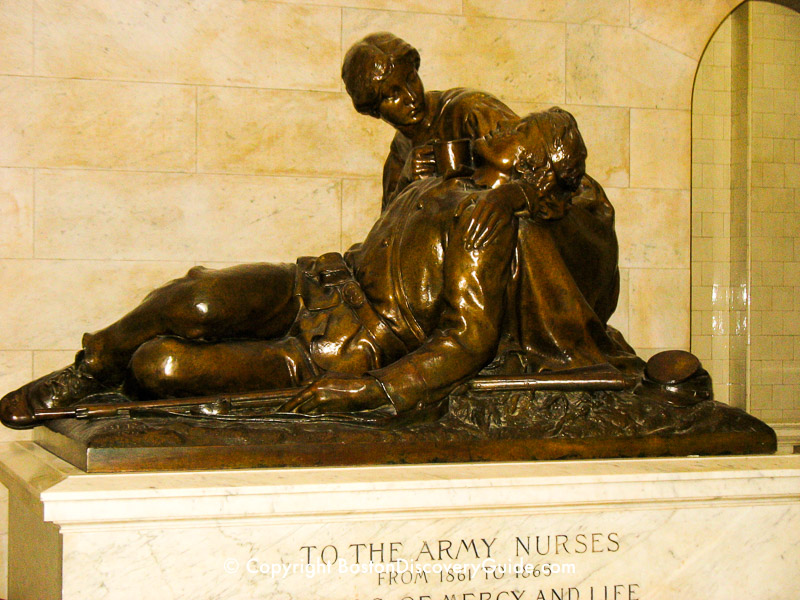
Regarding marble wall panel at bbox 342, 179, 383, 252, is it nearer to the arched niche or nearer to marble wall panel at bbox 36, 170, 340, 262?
marble wall panel at bbox 36, 170, 340, 262

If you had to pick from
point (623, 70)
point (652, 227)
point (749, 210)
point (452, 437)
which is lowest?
point (452, 437)

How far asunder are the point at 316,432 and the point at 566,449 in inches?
34.1

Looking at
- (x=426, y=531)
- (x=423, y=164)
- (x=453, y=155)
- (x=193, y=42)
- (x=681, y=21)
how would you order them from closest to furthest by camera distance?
(x=426, y=531) < (x=453, y=155) < (x=423, y=164) < (x=193, y=42) < (x=681, y=21)

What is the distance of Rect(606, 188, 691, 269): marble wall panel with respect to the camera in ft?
19.3

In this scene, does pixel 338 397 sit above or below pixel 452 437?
above

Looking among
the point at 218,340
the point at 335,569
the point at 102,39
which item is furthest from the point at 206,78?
the point at 335,569

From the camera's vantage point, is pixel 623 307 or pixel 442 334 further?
Answer: pixel 623 307

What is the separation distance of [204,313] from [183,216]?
6.66ft

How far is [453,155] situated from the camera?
3885 millimetres

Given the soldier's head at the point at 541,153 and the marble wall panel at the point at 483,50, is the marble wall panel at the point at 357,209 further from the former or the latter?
the soldier's head at the point at 541,153

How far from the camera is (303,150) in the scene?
5.53m

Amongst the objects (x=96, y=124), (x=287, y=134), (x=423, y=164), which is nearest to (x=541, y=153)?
(x=423, y=164)

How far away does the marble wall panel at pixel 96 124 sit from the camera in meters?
5.18

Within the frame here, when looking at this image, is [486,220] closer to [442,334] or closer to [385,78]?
[442,334]
